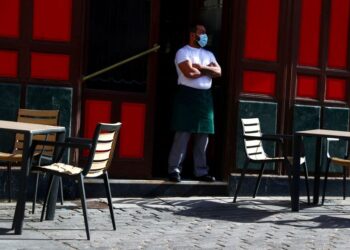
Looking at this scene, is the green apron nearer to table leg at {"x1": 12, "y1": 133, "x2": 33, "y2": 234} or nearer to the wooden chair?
the wooden chair

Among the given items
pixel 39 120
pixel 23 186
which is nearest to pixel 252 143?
pixel 39 120

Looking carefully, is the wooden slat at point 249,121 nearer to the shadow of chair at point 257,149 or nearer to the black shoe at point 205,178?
the shadow of chair at point 257,149

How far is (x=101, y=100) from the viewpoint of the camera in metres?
9.02

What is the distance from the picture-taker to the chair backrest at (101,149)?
6480 millimetres

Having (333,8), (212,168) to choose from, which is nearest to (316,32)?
(333,8)

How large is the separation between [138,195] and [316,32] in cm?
315

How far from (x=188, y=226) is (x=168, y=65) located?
10.6 ft

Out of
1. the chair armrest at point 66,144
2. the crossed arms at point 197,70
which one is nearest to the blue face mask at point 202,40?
the crossed arms at point 197,70

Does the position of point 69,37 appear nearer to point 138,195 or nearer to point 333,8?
point 138,195

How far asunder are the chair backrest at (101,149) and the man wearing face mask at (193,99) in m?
2.45

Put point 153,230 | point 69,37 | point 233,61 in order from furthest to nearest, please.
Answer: point 233,61
point 69,37
point 153,230

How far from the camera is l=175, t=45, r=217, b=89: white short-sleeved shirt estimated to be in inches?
360

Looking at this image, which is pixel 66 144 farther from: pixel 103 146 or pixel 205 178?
pixel 205 178

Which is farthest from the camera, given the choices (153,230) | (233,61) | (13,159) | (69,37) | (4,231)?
(233,61)
